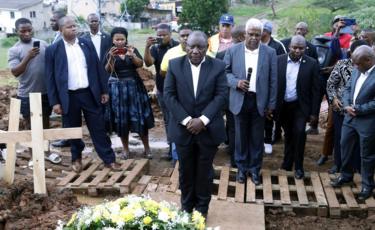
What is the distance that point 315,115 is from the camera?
19.9 ft

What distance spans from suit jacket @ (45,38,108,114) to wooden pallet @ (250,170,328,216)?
2.24 m

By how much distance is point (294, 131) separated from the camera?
6023mm

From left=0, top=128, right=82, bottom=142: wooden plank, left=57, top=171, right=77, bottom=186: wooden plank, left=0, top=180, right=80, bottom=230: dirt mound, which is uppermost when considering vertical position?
left=0, top=128, right=82, bottom=142: wooden plank

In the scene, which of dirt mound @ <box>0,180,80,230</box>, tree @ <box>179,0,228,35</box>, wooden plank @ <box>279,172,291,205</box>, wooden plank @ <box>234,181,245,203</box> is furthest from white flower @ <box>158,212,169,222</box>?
tree @ <box>179,0,228,35</box>

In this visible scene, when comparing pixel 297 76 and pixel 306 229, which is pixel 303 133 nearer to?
pixel 297 76

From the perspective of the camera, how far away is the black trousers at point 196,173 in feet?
14.9

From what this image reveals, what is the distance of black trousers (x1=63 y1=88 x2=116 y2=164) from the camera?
19.1 ft

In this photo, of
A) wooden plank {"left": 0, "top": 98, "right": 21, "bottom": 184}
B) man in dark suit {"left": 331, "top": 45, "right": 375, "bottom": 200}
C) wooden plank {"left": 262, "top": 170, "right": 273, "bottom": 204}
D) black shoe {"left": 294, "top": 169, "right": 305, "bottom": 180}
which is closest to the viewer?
man in dark suit {"left": 331, "top": 45, "right": 375, "bottom": 200}

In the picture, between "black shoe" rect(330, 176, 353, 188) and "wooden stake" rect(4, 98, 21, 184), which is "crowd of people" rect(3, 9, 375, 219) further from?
"wooden stake" rect(4, 98, 21, 184)

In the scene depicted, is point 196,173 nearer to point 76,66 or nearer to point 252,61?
point 252,61

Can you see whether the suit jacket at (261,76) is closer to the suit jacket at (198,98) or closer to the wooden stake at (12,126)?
the suit jacket at (198,98)

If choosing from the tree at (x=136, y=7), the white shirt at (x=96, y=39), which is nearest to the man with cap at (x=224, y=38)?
the white shirt at (x=96, y=39)

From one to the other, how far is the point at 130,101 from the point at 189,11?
59.8ft

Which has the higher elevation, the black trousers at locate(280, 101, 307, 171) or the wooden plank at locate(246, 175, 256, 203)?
the black trousers at locate(280, 101, 307, 171)
